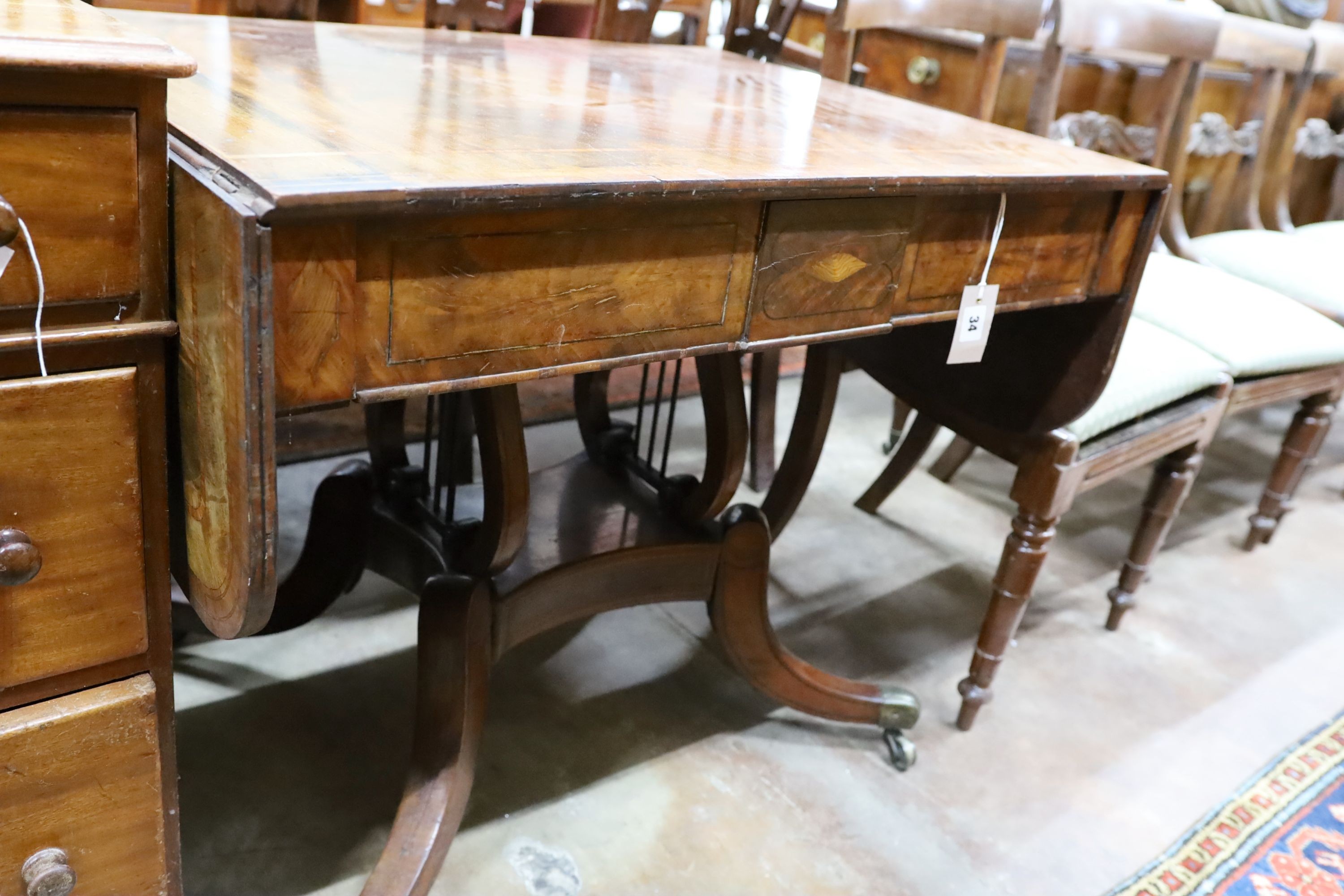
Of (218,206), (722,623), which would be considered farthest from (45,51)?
(722,623)

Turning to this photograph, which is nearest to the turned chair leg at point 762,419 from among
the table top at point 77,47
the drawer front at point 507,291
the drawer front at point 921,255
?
the drawer front at point 921,255

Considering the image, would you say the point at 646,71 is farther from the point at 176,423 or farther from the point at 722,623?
the point at 176,423

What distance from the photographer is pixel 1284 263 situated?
2.15 metres

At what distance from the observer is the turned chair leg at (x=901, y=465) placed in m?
1.97

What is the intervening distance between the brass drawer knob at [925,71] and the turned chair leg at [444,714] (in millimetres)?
1675

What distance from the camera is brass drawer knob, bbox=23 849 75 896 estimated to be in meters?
0.71

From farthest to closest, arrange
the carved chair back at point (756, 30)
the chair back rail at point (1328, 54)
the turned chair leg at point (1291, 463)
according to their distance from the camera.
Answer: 1. the chair back rail at point (1328, 54)
2. the turned chair leg at point (1291, 463)
3. the carved chair back at point (756, 30)

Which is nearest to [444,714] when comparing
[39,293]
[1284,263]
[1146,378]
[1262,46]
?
[39,293]

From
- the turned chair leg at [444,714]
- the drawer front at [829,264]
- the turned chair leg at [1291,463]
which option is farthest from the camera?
the turned chair leg at [1291,463]

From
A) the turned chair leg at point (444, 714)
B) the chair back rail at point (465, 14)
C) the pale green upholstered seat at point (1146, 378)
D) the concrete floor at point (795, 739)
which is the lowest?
the concrete floor at point (795, 739)

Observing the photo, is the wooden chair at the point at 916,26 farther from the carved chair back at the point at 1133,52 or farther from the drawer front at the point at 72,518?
the drawer front at the point at 72,518

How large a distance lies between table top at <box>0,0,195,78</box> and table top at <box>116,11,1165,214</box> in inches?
2.6

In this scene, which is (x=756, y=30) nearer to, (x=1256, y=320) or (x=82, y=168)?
(x=1256, y=320)

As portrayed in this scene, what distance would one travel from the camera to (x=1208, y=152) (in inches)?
88.4
